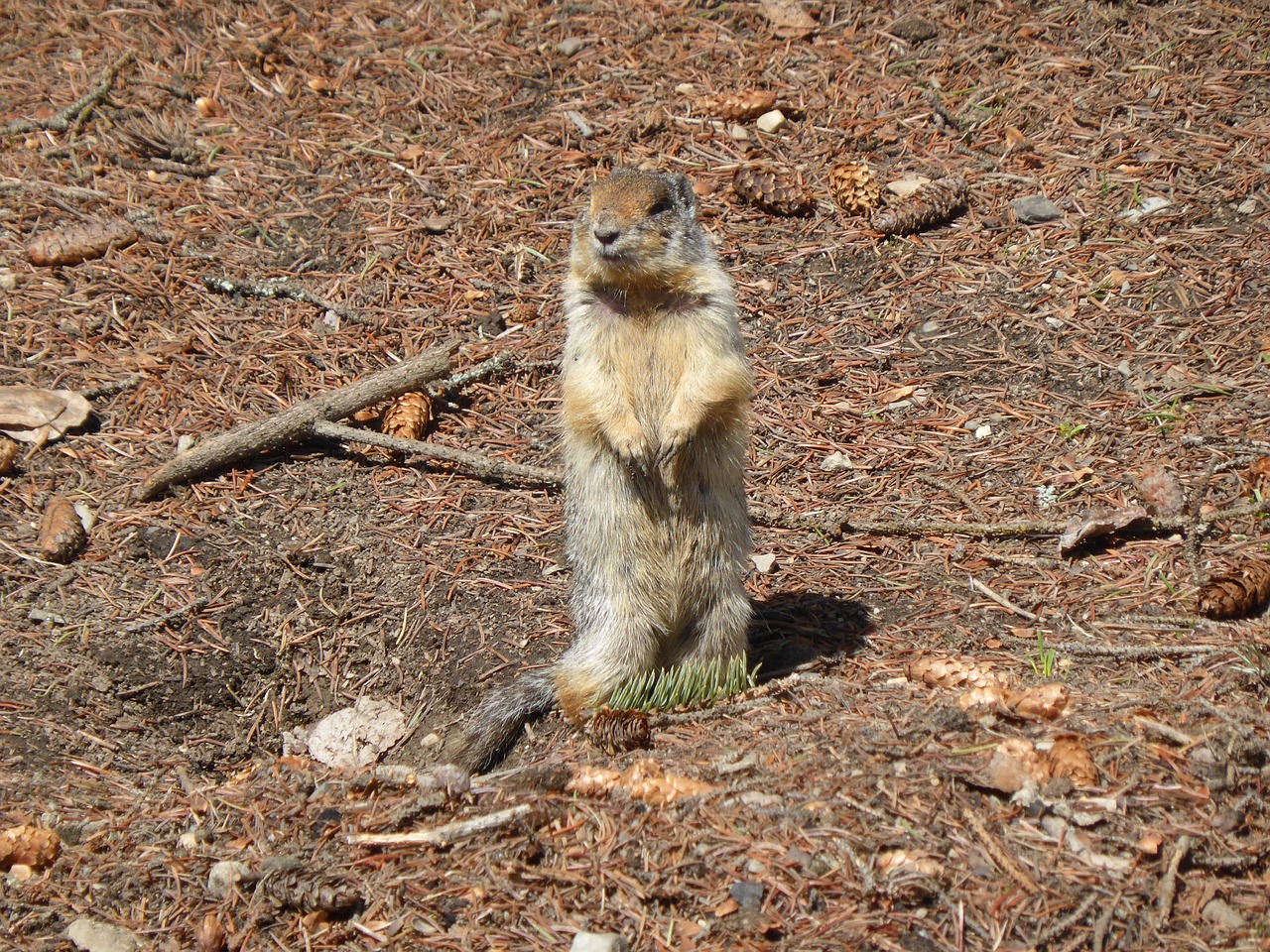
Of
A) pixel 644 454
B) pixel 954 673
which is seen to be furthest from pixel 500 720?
pixel 954 673

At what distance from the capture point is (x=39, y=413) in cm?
577

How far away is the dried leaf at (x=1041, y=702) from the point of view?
3.60 m

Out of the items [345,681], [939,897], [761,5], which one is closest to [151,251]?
[345,681]

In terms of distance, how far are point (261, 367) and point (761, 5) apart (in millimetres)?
4723

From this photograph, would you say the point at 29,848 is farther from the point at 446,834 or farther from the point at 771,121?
the point at 771,121

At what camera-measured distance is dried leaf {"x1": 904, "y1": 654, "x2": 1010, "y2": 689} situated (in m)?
3.99

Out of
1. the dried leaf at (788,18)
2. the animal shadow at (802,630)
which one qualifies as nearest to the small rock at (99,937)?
the animal shadow at (802,630)

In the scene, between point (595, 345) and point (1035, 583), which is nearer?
point (595, 345)

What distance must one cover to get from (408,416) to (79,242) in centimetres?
253

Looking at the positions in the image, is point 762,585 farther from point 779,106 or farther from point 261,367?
point 779,106

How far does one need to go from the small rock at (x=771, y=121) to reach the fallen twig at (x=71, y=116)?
467 centimetres

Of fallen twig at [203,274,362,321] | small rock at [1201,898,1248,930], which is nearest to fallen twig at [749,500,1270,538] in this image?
small rock at [1201,898,1248,930]

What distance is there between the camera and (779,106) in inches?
292

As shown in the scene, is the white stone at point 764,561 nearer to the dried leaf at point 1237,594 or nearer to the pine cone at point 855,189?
the dried leaf at point 1237,594
